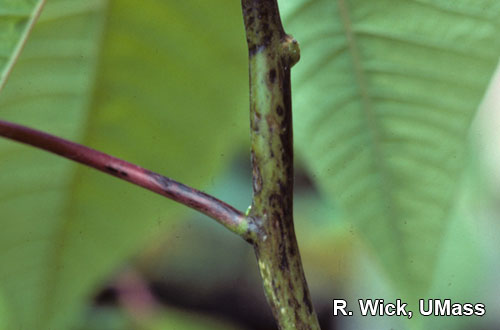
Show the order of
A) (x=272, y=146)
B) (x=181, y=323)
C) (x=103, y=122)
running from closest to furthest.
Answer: (x=272, y=146) < (x=103, y=122) < (x=181, y=323)

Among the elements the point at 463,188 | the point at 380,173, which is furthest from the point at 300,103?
the point at 463,188

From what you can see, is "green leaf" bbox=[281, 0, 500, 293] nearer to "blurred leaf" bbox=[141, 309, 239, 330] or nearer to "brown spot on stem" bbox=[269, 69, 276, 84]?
"brown spot on stem" bbox=[269, 69, 276, 84]

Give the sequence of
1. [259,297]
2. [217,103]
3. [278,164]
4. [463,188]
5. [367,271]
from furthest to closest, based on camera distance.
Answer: [259,297]
[367,271]
[463,188]
[217,103]
[278,164]

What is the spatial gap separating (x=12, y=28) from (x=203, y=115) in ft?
0.29

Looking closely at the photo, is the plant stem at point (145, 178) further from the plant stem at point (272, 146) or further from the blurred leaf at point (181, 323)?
the blurred leaf at point (181, 323)

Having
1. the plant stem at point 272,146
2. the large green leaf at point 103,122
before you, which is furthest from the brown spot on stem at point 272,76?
the large green leaf at point 103,122

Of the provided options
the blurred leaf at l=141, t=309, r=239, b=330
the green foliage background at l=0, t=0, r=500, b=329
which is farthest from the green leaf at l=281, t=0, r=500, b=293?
the blurred leaf at l=141, t=309, r=239, b=330

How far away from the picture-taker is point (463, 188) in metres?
0.46

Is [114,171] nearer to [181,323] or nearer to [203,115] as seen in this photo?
[203,115]

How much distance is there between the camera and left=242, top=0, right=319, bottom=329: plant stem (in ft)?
0.53

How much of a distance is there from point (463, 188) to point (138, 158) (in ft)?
0.85

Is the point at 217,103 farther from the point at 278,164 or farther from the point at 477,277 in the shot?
the point at 477,277

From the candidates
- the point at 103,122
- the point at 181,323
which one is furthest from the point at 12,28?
the point at 181,323

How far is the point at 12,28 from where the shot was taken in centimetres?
23
